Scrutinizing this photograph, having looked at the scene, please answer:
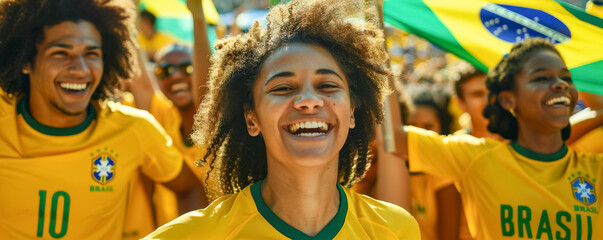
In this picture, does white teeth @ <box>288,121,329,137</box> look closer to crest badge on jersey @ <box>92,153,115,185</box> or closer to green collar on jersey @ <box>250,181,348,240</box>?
green collar on jersey @ <box>250,181,348,240</box>

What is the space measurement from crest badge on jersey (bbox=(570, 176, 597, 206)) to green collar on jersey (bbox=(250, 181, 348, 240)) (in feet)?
5.41

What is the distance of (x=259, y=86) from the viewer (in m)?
2.85

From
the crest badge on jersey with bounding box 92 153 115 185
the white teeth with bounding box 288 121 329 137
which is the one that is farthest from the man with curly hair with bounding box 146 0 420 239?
the crest badge on jersey with bounding box 92 153 115 185

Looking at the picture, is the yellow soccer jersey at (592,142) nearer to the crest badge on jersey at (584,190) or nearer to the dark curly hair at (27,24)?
the crest badge on jersey at (584,190)

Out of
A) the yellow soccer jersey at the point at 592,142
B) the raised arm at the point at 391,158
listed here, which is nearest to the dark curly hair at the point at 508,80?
the yellow soccer jersey at the point at 592,142

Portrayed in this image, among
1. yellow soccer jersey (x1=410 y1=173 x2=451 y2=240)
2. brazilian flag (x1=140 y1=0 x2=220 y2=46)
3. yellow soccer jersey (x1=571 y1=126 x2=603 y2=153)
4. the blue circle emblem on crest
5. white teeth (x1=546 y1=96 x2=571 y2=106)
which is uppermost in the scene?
brazilian flag (x1=140 y1=0 x2=220 y2=46)

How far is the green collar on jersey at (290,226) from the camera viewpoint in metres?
2.61

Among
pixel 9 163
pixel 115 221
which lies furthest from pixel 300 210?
pixel 9 163

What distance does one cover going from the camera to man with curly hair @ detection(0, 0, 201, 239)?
358cm

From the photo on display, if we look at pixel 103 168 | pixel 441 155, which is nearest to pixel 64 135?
pixel 103 168

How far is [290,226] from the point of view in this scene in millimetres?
2627

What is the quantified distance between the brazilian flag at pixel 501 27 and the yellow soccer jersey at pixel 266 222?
2134mm

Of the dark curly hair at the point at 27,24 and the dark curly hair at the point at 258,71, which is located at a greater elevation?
the dark curly hair at the point at 27,24

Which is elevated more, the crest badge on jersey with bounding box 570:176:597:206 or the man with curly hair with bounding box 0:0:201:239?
the man with curly hair with bounding box 0:0:201:239
